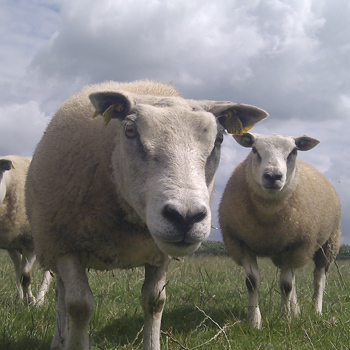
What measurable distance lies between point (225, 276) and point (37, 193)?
4.70 m

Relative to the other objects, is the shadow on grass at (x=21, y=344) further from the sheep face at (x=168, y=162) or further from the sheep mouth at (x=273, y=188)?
the sheep mouth at (x=273, y=188)

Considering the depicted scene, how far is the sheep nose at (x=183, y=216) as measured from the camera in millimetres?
2129

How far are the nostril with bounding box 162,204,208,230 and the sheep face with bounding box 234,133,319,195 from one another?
340 cm

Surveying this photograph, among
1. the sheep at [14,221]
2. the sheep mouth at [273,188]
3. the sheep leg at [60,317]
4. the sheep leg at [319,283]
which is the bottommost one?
the sheep leg at [319,283]

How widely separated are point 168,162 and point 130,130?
44 centimetres

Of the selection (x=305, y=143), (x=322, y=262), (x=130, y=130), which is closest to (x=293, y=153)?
(x=305, y=143)

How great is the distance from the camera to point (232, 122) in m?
3.27

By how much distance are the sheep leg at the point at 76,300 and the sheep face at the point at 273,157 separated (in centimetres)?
306

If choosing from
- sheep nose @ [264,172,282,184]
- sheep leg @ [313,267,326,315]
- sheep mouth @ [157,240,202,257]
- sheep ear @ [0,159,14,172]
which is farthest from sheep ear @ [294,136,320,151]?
sheep mouth @ [157,240,202,257]

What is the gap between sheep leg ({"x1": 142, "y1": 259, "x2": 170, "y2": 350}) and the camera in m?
3.32

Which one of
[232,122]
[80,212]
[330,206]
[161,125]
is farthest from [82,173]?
[330,206]

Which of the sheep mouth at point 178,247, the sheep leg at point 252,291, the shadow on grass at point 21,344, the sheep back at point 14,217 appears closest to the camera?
the sheep mouth at point 178,247

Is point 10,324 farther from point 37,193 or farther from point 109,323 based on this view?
point 37,193

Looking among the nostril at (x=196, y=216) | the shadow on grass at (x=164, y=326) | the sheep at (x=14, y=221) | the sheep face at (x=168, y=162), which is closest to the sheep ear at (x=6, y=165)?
the sheep at (x=14, y=221)
